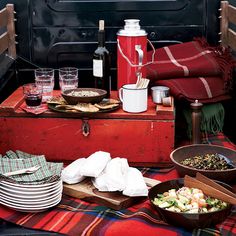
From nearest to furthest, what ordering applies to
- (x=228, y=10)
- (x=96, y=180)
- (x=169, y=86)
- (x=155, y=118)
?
1. (x=96, y=180)
2. (x=155, y=118)
3. (x=169, y=86)
4. (x=228, y=10)

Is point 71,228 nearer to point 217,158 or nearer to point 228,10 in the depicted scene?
point 217,158

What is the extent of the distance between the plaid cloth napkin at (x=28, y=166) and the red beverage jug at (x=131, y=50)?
68 centimetres

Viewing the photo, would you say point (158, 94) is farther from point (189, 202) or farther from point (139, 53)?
point (189, 202)

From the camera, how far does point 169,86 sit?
9.46 feet

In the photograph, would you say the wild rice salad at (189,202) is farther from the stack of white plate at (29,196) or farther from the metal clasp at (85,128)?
the metal clasp at (85,128)

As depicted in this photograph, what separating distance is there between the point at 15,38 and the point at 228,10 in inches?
48.4

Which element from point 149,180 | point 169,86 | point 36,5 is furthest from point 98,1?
point 149,180

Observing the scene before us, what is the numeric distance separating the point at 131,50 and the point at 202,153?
2.10 feet

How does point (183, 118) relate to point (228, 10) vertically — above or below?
below

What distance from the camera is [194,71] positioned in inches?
118

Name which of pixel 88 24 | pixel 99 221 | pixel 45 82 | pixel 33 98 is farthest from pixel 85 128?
pixel 88 24

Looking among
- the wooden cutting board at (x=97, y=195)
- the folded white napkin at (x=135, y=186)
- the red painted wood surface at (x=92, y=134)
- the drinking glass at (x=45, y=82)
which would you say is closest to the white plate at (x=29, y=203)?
the wooden cutting board at (x=97, y=195)

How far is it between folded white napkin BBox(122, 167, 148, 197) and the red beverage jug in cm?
68

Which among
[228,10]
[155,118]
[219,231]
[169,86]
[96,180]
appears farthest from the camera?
[228,10]
